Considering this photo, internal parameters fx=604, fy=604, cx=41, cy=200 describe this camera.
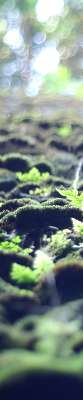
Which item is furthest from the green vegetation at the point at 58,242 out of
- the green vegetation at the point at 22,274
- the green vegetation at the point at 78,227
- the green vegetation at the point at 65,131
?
the green vegetation at the point at 65,131

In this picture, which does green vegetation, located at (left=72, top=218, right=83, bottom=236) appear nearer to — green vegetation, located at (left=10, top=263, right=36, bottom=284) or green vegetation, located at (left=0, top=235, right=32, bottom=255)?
green vegetation, located at (left=0, top=235, right=32, bottom=255)

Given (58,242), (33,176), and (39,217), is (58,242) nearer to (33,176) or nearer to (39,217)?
(39,217)

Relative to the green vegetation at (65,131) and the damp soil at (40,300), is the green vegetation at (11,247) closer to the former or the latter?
the damp soil at (40,300)

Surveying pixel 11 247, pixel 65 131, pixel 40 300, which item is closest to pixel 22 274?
pixel 40 300

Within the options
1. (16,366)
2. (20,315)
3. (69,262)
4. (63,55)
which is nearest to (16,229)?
(69,262)

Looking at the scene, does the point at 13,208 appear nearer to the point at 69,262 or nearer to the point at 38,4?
the point at 69,262

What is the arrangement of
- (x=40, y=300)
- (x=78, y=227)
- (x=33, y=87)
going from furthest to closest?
(x=33, y=87), (x=78, y=227), (x=40, y=300)

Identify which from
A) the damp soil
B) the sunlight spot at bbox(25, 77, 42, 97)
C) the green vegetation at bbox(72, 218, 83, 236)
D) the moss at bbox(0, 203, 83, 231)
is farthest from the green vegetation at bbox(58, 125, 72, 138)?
the green vegetation at bbox(72, 218, 83, 236)
